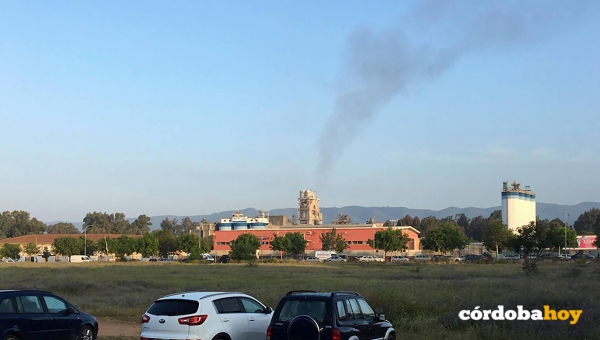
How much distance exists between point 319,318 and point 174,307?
147 inches

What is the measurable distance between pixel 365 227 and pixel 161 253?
4852 cm

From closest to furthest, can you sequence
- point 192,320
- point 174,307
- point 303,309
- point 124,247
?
point 303,309 → point 192,320 → point 174,307 → point 124,247

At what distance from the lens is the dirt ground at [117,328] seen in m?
22.0

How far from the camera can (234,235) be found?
16412cm

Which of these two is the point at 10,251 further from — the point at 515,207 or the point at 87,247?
the point at 515,207

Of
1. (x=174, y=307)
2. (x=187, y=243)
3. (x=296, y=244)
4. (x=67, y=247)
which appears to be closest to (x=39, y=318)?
(x=174, y=307)

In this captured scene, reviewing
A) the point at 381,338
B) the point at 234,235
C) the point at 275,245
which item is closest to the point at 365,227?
the point at 275,245

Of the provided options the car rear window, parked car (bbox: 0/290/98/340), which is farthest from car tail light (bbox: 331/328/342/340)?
parked car (bbox: 0/290/98/340)

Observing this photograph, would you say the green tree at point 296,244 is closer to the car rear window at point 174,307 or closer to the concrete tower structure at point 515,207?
the concrete tower structure at point 515,207

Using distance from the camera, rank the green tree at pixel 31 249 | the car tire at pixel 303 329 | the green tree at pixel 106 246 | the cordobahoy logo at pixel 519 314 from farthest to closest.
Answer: the green tree at pixel 31 249 → the green tree at pixel 106 246 → the cordobahoy logo at pixel 519 314 → the car tire at pixel 303 329

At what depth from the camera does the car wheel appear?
1827 centimetres

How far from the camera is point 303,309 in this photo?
543 inches

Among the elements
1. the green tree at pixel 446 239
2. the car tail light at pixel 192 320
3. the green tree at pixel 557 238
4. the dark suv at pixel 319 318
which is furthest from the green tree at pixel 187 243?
the dark suv at pixel 319 318

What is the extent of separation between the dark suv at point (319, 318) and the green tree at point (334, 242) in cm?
13442
